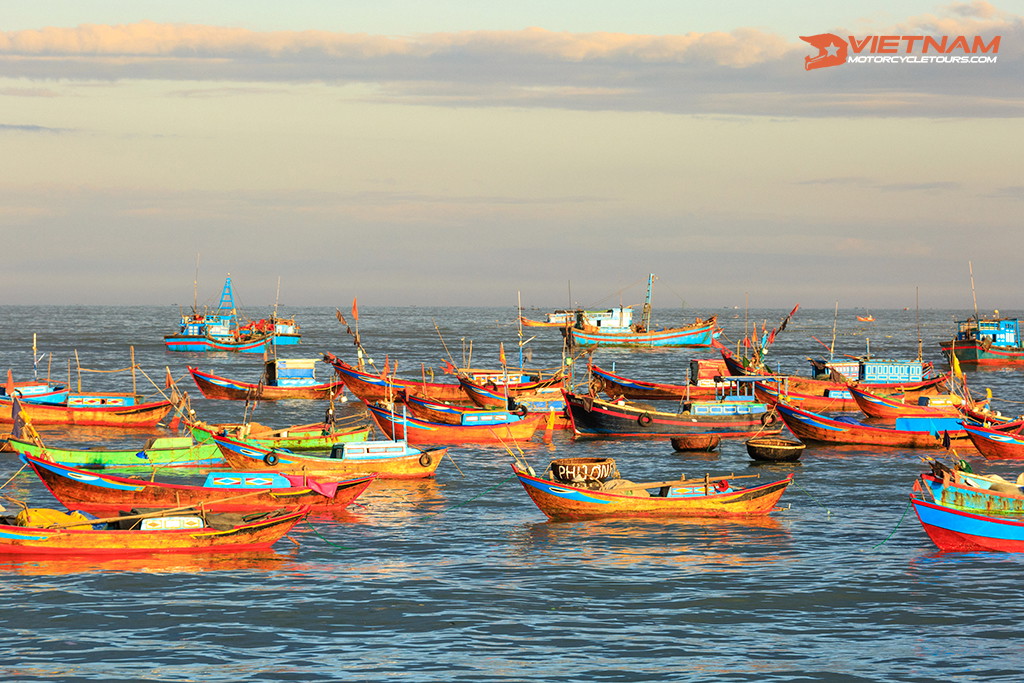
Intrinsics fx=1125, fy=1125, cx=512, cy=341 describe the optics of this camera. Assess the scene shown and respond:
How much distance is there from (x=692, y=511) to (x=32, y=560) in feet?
70.6

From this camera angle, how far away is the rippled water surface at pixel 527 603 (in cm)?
2558

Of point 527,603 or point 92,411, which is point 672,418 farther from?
point 92,411

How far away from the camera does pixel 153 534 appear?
33.0 m

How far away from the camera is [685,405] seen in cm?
6350

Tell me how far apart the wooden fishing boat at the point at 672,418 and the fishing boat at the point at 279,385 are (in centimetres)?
2795

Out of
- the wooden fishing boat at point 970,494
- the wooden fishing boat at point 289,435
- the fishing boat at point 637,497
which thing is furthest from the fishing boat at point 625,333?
the wooden fishing boat at point 970,494

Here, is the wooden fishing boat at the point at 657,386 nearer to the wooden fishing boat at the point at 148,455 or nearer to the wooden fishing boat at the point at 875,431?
the wooden fishing boat at the point at 875,431

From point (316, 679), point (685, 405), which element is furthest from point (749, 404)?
point (316, 679)

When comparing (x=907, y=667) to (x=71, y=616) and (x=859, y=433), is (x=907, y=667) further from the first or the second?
(x=859, y=433)

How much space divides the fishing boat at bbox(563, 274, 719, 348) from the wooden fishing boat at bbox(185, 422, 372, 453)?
99.4 metres

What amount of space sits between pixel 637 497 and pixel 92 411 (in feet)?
128

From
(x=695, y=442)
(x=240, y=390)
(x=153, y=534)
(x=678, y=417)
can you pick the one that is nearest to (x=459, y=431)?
(x=678, y=417)

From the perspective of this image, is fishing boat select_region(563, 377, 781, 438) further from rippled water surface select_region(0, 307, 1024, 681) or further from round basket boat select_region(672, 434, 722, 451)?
rippled water surface select_region(0, 307, 1024, 681)

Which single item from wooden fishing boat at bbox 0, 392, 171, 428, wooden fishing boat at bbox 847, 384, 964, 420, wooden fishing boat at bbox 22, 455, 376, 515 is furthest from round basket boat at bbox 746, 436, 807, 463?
wooden fishing boat at bbox 0, 392, 171, 428
